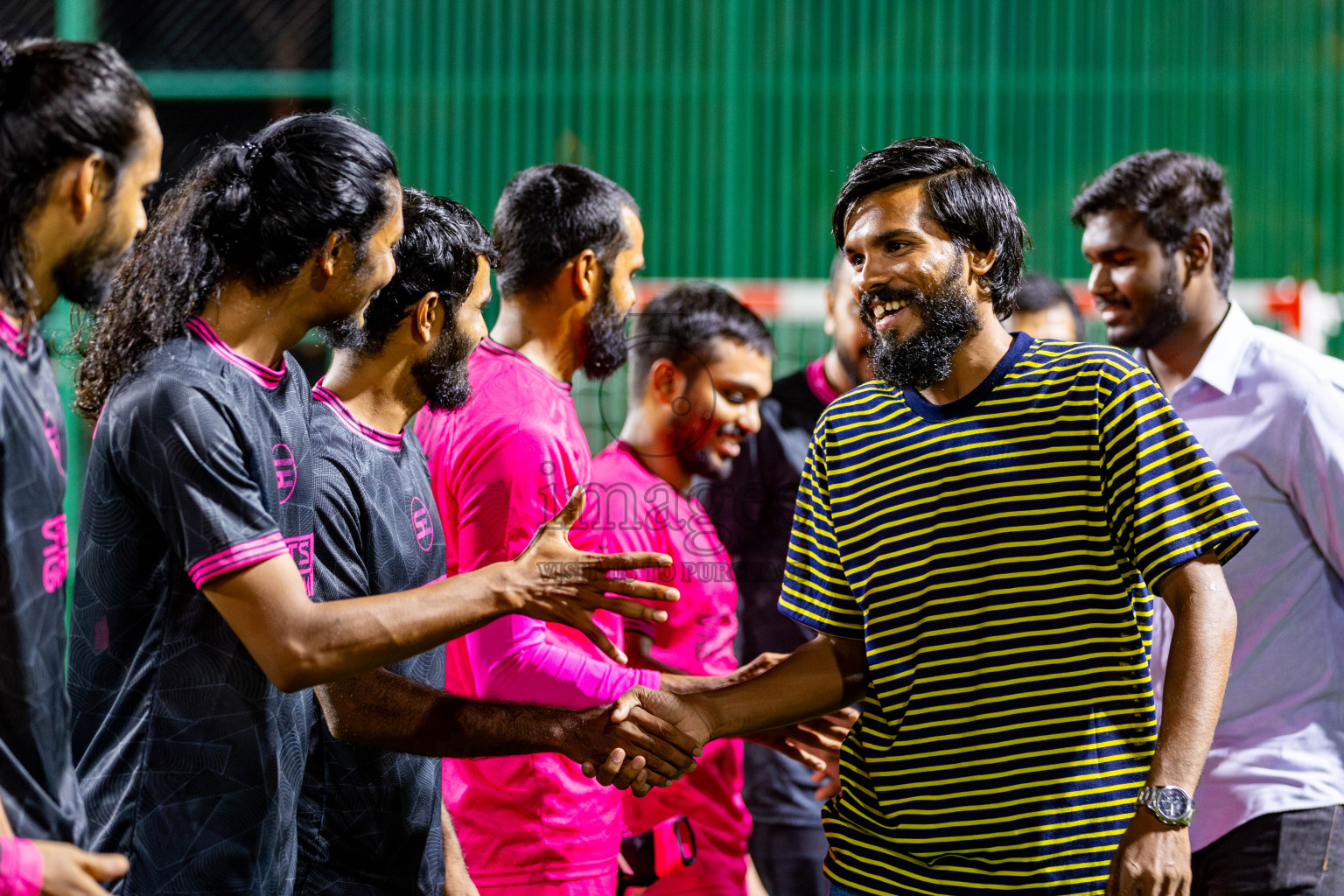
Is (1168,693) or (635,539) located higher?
(1168,693)

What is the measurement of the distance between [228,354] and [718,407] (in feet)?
7.01

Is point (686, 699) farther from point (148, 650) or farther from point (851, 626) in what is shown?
point (148, 650)

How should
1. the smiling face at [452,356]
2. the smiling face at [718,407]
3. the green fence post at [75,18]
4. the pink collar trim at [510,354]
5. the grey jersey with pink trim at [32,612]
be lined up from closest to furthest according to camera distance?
the grey jersey with pink trim at [32,612] → the smiling face at [452,356] → the pink collar trim at [510,354] → the smiling face at [718,407] → the green fence post at [75,18]

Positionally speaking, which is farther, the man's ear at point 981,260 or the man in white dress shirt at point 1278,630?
the man in white dress shirt at point 1278,630

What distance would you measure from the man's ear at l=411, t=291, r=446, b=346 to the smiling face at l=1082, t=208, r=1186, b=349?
1.86 meters

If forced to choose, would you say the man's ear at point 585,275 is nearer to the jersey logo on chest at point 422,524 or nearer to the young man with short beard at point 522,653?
the young man with short beard at point 522,653

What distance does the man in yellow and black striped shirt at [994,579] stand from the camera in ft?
7.01

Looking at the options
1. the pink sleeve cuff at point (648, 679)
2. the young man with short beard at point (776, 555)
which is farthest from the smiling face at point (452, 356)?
the young man with short beard at point (776, 555)

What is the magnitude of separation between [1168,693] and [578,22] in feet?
23.2

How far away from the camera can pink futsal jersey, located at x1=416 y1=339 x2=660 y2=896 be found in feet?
9.20

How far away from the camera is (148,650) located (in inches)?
77.2

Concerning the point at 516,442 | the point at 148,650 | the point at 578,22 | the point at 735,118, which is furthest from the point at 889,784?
the point at 578,22

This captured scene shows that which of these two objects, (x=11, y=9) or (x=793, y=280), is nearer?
(x=793, y=280)

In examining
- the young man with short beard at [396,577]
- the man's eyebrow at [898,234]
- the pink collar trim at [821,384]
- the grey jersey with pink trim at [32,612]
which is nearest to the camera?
the grey jersey with pink trim at [32,612]
